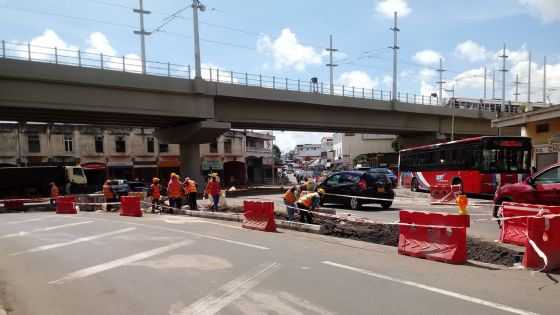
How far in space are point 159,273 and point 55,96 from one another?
20.7m

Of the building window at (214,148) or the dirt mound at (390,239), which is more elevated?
the building window at (214,148)

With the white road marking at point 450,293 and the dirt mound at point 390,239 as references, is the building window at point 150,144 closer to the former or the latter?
the dirt mound at point 390,239

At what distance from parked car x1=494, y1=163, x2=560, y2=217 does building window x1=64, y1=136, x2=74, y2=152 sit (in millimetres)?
48998

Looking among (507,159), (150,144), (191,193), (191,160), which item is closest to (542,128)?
(507,159)

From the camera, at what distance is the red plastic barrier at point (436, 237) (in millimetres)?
8047

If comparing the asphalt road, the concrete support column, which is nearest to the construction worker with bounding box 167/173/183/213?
the asphalt road

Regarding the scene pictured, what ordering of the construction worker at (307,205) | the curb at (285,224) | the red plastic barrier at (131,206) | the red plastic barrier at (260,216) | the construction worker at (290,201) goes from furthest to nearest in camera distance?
the red plastic barrier at (131,206) < the construction worker at (290,201) < the construction worker at (307,205) < the red plastic barrier at (260,216) < the curb at (285,224)

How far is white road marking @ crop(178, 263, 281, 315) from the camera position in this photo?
5613 mm

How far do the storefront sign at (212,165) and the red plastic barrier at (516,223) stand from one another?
52014mm

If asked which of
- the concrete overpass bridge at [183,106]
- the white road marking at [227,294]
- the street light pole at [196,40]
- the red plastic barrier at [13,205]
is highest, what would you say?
the street light pole at [196,40]

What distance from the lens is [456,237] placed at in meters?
8.10

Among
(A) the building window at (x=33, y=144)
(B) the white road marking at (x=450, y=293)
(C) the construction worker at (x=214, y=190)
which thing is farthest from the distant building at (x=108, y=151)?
(B) the white road marking at (x=450, y=293)

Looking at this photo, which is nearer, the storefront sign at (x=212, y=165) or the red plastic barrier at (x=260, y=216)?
the red plastic barrier at (x=260, y=216)

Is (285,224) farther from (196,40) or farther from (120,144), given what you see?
(120,144)
